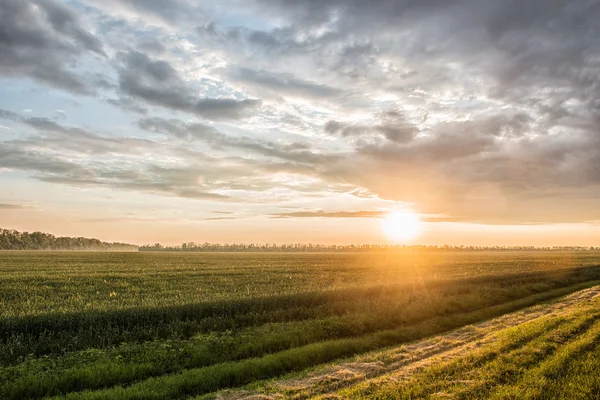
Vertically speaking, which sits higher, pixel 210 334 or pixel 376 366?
pixel 376 366

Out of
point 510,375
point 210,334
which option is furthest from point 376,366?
point 210,334

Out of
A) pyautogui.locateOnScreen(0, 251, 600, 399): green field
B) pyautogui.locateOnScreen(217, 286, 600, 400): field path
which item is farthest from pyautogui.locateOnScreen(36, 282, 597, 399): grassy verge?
pyautogui.locateOnScreen(217, 286, 600, 400): field path

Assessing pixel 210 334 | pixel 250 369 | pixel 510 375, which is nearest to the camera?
pixel 510 375

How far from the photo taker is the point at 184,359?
1540 centimetres

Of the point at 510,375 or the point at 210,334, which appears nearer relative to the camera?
the point at 510,375

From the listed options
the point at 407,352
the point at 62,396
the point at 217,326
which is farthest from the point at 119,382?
the point at 407,352

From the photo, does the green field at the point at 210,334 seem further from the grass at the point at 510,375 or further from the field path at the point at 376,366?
the field path at the point at 376,366

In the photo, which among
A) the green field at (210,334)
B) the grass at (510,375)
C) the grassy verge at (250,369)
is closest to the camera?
the grass at (510,375)

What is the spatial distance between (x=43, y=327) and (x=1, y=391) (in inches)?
352

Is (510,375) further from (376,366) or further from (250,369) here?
(250,369)

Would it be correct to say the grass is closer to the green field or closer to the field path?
the green field

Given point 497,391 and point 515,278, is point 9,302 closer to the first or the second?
point 497,391

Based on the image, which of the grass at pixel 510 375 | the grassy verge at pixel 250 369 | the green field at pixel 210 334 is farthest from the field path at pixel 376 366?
the grassy verge at pixel 250 369

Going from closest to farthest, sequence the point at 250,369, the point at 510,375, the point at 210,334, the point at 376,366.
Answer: the point at 510,375
the point at 376,366
the point at 250,369
the point at 210,334
